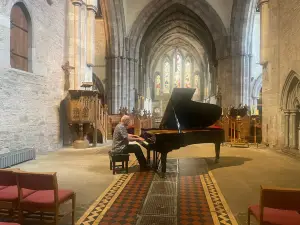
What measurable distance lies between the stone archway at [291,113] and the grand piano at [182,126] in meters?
3.78

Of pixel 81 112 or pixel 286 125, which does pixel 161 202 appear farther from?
pixel 286 125

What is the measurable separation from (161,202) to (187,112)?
313cm

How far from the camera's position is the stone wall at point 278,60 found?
9.30 m

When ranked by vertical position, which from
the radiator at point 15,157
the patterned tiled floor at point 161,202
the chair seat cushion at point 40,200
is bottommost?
the patterned tiled floor at point 161,202

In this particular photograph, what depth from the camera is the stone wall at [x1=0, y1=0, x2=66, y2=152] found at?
7516mm

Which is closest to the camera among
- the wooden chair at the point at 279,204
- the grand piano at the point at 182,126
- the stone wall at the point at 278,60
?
the wooden chair at the point at 279,204

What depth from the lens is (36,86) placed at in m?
9.12

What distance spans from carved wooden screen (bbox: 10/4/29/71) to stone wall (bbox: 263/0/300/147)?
348 inches

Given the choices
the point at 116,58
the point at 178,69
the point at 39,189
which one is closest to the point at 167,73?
the point at 178,69

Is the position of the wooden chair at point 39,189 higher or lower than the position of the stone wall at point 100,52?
lower

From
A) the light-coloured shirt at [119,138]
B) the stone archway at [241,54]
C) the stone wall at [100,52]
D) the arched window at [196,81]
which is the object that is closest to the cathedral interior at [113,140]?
the light-coloured shirt at [119,138]

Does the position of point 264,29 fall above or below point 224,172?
above

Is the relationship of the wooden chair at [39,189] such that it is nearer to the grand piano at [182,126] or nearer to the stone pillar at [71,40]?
the grand piano at [182,126]

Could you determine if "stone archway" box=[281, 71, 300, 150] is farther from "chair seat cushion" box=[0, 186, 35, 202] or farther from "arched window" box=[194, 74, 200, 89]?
"arched window" box=[194, 74, 200, 89]
